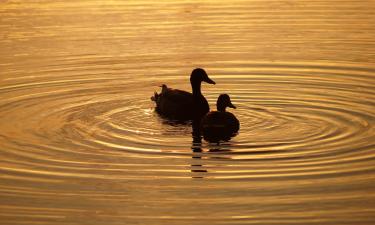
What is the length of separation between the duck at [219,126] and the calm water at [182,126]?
254mm

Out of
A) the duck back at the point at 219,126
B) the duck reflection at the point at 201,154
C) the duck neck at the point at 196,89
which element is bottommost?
the duck reflection at the point at 201,154

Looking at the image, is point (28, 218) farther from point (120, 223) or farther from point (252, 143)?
point (252, 143)

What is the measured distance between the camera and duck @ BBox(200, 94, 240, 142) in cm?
1745

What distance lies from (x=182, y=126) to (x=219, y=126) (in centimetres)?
110

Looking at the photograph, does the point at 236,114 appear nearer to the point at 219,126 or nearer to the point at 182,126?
the point at 182,126

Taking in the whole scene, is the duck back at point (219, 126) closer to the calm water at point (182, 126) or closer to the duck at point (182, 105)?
the calm water at point (182, 126)

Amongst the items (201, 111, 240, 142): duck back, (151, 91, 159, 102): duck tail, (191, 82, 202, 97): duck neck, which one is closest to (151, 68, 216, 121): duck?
(191, 82, 202, 97): duck neck

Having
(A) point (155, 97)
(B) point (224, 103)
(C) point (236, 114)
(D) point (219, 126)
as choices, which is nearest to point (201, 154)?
(D) point (219, 126)

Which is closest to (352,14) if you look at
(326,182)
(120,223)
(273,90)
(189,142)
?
(273,90)

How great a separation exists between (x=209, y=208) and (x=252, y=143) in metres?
3.39

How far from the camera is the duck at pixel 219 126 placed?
57.3 ft

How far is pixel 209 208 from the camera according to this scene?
43.6 ft

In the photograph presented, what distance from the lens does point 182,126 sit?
18.7 meters

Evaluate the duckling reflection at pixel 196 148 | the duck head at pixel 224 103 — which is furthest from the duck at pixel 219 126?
the duck head at pixel 224 103
